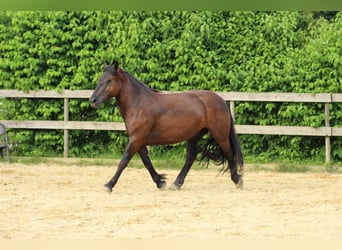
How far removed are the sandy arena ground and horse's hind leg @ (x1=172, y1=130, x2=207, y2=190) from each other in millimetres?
130

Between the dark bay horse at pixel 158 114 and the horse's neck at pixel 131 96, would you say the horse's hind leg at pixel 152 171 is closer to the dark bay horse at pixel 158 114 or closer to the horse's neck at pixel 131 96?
the dark bay horse at pixel 158 114

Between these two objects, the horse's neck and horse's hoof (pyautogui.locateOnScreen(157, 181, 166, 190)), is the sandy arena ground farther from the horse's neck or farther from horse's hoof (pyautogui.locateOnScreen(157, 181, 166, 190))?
the horse's neck

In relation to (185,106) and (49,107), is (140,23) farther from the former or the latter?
(185,106)

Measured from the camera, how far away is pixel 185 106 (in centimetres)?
829

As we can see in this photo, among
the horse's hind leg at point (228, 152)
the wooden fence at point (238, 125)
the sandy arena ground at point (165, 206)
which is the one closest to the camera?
the sandy arena ground at point (165, 206)

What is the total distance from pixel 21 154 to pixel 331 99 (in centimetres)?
554

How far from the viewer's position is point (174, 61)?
11.5m

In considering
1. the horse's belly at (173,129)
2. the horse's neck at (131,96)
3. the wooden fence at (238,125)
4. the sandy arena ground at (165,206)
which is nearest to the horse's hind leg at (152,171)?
the sandy arena ground at (165,206)

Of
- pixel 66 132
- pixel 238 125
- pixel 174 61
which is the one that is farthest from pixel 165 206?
pixel 66 132

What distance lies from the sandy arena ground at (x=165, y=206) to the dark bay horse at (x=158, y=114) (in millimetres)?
599

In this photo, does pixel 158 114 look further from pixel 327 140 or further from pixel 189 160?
pixel 327 140

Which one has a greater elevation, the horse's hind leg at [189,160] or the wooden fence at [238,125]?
the wooden fence at [238,125]

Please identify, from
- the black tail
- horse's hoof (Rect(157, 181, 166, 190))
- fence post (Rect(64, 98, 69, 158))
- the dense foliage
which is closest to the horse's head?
horse's hoof (Rect(157, 181, 166, 190))

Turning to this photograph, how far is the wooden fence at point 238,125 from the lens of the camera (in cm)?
1076
